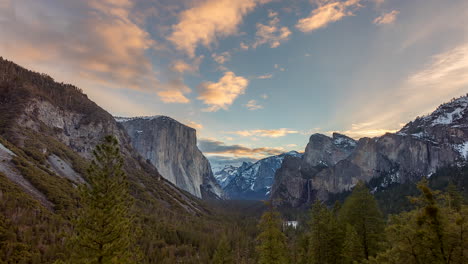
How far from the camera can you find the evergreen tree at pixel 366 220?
100 ft

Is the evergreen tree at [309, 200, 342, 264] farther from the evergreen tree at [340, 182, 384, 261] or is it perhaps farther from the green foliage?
the green foliage

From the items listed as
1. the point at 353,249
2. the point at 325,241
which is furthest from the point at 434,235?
the point at 325,241

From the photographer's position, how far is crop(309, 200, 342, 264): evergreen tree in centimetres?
3250

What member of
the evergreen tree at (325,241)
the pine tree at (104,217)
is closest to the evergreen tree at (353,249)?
the evergreen tree at (325,241)

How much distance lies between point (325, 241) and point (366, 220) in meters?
5.95

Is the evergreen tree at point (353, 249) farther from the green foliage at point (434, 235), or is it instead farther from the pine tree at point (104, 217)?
the pine tree at point (104, 217)

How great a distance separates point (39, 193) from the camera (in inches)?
3713

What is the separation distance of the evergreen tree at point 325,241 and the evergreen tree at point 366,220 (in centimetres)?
251

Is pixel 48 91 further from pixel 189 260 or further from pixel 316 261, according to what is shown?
pixel 316 261

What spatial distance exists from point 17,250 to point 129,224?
2397 inches

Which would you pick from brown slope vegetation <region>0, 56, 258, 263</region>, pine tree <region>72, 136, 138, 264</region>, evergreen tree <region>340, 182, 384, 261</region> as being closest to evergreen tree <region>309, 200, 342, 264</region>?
evergreen tree <region>340, 182, 384, 261</region>

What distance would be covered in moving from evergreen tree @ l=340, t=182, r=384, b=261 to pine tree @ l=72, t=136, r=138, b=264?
86.6ft

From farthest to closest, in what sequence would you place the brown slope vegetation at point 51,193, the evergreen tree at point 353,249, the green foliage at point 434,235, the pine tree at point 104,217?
the brown slope vegetation at point 51,193 → the evergreen tree at point 353,249 → the pine tree at point 104,217 → the green foliage at point 434,235

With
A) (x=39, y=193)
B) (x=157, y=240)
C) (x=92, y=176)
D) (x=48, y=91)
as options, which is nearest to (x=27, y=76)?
(x=48, y=91)
